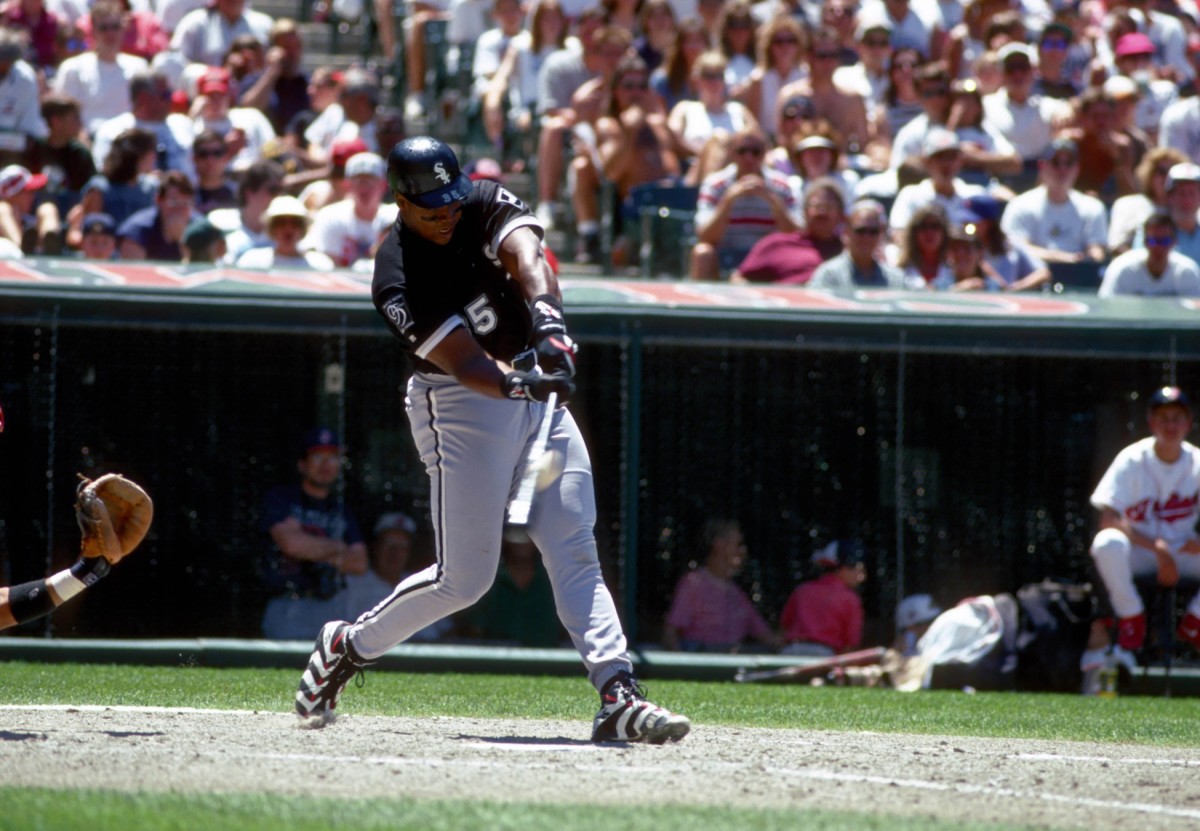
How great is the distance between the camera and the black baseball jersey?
471 centimetres

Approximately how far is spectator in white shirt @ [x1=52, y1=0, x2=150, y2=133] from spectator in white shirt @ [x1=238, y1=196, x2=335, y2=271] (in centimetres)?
236

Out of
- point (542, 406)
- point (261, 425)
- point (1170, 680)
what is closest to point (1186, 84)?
point (1170, 680)

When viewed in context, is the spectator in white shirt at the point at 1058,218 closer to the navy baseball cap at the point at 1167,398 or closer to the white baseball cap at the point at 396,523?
the navy baseball cap at the point at 1167,398

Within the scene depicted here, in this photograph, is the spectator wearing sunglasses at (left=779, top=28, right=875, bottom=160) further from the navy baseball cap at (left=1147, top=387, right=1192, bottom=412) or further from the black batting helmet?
the black batting helmet

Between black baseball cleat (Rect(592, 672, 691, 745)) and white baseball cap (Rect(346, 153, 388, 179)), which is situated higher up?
white baseball cap (Rect(346, 153, 388, 179))

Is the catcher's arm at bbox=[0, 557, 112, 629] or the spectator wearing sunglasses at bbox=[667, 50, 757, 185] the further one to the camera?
the spectator wearing sunglasses at bbox=[667, 50, 757, 185]

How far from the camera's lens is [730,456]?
27.6ft

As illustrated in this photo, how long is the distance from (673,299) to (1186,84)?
6.43 m

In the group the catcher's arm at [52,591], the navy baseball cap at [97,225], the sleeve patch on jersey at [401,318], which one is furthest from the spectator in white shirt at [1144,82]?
the catcher's arm at [52,591]

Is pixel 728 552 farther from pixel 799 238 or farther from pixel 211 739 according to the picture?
pixel 211 739

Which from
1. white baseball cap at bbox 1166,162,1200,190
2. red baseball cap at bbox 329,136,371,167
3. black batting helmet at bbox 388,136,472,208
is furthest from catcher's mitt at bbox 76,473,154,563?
white baseball cap at bbox 1166,162,1200,190

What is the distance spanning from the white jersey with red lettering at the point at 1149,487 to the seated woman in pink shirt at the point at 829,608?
47.1 inches

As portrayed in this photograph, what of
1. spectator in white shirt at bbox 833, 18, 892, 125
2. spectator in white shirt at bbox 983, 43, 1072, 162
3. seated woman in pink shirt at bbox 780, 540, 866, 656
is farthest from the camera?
spectator in white shirt at bbox 833, 18, 892, 125

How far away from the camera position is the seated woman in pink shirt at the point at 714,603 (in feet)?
27.4
